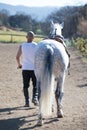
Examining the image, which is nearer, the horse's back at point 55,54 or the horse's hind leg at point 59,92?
the horse's back at point 55,54

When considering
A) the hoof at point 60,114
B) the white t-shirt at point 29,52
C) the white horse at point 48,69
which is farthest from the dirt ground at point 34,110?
the white t-shirt at point 29,52

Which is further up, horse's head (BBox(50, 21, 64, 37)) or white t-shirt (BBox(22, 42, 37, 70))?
horse's head (BBox(50, 21, 64, 37))

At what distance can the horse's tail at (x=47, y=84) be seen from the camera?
6703mm

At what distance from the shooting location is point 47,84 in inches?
264

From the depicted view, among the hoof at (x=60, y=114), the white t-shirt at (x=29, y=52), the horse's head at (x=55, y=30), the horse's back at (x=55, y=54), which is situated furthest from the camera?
the white t-shirt at (x=29, y=52)

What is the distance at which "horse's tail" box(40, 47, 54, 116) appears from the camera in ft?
22.0

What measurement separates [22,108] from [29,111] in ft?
1.10

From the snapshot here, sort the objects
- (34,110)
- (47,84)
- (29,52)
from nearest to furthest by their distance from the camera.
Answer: (47,84) < (34,110) < (29,52)

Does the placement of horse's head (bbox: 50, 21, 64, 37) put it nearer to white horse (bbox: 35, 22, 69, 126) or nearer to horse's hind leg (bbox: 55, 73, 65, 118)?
white horse (bbox: 35, 22, 69, 126)

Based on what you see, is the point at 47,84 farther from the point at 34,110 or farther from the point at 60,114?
the point at 34,110

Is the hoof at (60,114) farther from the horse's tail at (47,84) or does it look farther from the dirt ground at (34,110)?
the horse's tail at (47,84)

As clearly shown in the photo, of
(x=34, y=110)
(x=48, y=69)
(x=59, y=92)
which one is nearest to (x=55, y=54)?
(x=48, y=69)

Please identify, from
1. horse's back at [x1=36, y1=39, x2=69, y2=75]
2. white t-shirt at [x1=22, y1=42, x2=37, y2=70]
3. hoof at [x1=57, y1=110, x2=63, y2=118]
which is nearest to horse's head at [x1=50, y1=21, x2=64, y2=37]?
white t-shirt at [x1=22, y1=42, x2=37, y2=70]

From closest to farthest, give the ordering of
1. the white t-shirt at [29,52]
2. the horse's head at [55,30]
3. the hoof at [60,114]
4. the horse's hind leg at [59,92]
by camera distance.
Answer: the horse's hind leg at [59,92], the hoof at [60,114], the horse's head at [55,30], the white t-shirt at [29,52]
